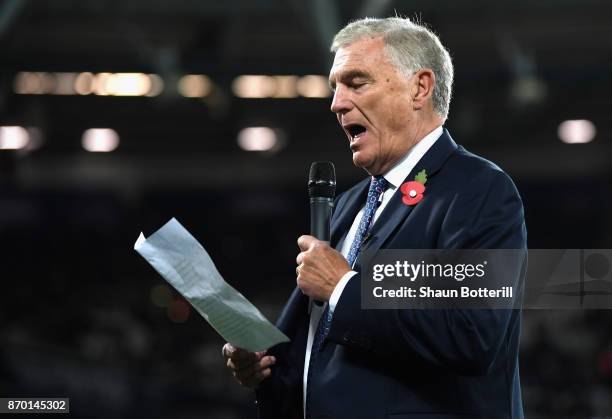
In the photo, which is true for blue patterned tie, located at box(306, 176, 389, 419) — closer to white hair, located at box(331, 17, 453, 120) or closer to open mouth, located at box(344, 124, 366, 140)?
open mouth, located at box(344, 124, 366, 140)

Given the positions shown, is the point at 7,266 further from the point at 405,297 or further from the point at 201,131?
the point at 405,297

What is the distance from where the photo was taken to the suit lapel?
6.15 feet

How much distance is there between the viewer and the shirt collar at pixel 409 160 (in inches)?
78.8

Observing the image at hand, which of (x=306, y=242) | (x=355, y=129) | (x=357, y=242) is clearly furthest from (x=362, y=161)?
(x=306, y=242)

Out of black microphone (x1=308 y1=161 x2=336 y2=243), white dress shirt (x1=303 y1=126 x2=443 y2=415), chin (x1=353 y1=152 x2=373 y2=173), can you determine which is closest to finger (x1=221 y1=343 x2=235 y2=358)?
white dress shirt (x1=303 y1=126 x2=443 y2=415)

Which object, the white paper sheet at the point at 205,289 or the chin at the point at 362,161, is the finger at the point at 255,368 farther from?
the chin at the point at 362,161

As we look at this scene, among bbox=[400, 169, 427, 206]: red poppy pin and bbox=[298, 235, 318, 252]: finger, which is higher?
bbox=[400, 169, 427, 206]: red poppy pin

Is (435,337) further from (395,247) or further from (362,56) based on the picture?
(362,56)

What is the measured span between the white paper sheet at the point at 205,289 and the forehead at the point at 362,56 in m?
0.50

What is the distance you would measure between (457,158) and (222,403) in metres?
8.00

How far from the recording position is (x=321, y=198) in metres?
1.97

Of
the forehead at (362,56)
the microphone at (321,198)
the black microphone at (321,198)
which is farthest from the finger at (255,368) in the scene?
the forehead at (362,56)

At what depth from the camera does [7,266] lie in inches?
701

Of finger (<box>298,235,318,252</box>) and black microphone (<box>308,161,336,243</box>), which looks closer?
finger (<box>298,235,318,252</box>)
